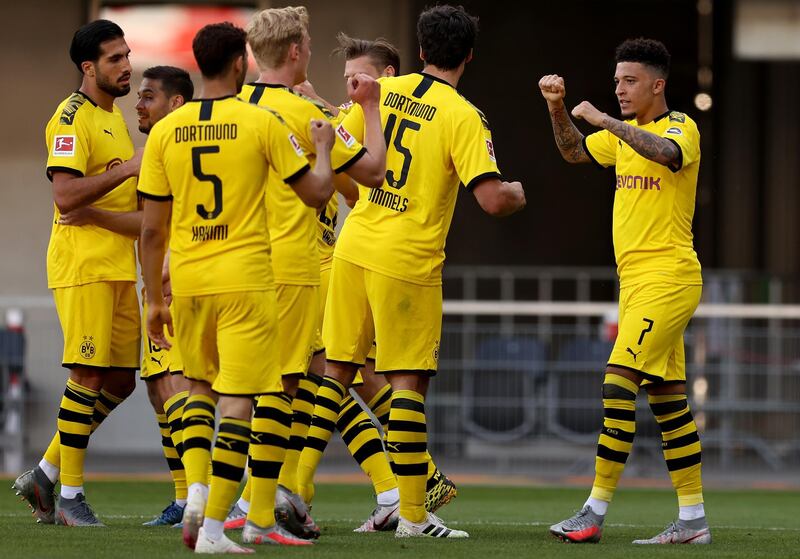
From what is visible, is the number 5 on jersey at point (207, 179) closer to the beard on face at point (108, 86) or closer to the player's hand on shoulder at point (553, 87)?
the beard on face at point (108, 86)

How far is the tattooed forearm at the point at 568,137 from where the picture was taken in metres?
7.64

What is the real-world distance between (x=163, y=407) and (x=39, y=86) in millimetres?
7746

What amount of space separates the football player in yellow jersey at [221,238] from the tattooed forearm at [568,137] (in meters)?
2.04

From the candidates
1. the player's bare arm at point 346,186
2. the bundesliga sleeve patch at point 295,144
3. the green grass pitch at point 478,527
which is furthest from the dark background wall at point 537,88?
the bundesliga sleeve patch at point 295,144

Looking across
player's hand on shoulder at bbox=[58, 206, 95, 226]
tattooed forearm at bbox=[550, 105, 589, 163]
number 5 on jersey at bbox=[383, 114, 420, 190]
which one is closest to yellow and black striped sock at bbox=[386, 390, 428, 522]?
number 5 on jersey at bbox=[383, 114, 420, 190]

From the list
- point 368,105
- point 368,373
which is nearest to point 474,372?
point 368,373

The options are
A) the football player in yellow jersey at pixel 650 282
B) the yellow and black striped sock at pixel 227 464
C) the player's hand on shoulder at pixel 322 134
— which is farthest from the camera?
the football player in yellow jersey at pixel 650 282

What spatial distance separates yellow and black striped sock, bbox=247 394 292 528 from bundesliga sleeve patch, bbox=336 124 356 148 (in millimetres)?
1118

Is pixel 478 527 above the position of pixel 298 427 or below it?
below

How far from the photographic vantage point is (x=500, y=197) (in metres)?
6.63

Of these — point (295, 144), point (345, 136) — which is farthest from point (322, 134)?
point (345, 136)

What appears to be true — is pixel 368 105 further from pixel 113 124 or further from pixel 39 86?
pixel 39 86

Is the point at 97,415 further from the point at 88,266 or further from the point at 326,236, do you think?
the point at 326,236

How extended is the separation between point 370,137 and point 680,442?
2278 millimetres
